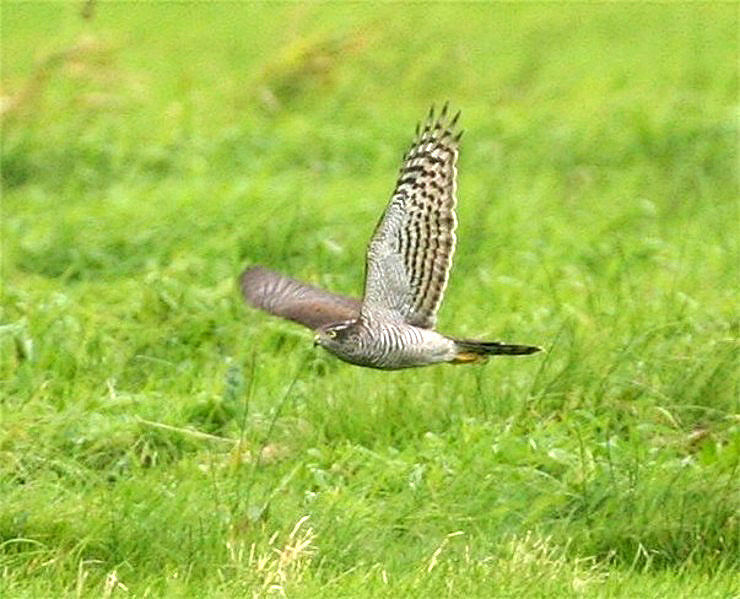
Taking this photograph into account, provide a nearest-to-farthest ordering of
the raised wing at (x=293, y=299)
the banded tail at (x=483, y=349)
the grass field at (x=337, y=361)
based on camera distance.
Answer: the grass field at (x=337, y=361) < the banded tail at (x=483, y=349) < the raised wing at (x=293, y=299)

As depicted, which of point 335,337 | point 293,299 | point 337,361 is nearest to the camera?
point 335,337

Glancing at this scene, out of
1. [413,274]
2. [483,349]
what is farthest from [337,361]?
[413,274]

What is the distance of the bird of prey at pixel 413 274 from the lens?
6.11m

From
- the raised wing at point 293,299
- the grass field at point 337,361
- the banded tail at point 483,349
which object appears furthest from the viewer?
the raised wing at point 293,299

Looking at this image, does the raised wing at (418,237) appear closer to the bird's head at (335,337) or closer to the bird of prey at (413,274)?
the bird of prey at (413,274)

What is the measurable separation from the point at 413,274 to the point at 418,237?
0.11 metres

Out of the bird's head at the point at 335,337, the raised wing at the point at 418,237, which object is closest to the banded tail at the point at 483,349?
the raised wing at the point at 418,237

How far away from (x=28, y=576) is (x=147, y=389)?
1.78 metres

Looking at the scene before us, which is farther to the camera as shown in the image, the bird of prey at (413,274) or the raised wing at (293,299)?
the raised wing at (293,299)

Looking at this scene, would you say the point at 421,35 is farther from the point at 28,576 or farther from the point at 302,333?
the point at 28,576

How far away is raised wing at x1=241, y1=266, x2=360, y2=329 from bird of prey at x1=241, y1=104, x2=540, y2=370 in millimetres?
355

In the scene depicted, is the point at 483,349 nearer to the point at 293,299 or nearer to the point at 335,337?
the point at 335,337

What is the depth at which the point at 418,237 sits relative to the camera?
6168 mm

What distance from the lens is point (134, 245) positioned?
30.0 feet
